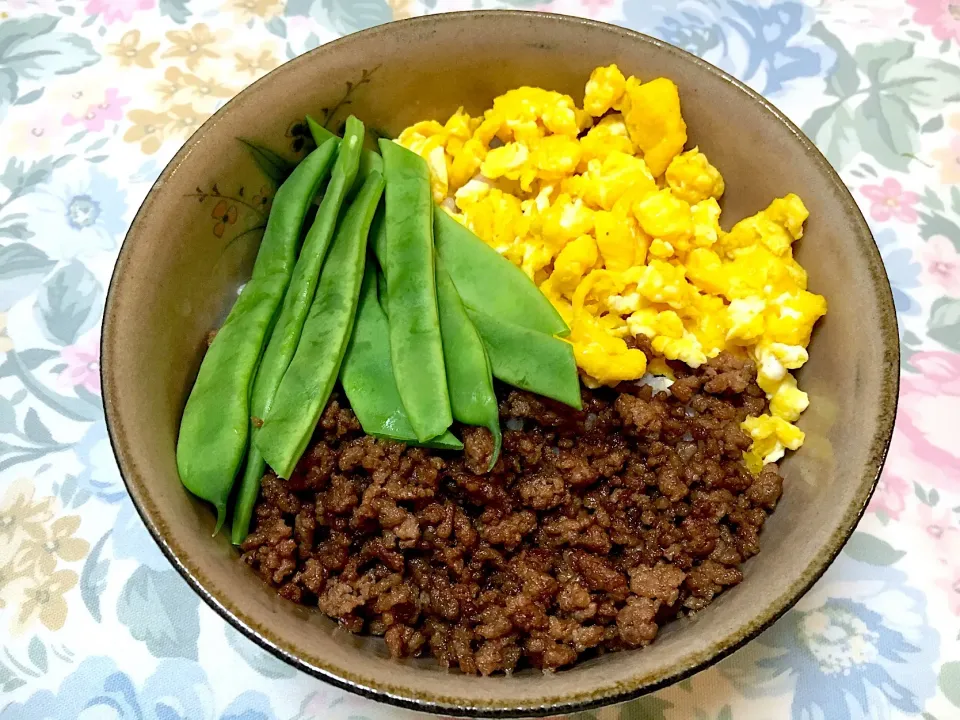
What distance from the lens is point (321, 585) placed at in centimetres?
152

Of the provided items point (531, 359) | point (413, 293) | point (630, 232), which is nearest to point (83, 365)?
point (413, 293)

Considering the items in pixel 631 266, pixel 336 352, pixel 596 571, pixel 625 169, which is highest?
pixel 625 169

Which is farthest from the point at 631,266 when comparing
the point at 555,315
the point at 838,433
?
the point at 838,433

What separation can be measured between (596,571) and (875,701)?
2.57 ft

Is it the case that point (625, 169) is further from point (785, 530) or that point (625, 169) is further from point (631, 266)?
point (785, 530)

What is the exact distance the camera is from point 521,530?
1513 millimetres

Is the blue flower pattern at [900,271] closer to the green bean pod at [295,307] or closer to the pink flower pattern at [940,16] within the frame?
the pink flower pattern at [940,16]

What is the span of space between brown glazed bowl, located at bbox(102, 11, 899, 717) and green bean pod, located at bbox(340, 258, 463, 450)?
40 centimetres

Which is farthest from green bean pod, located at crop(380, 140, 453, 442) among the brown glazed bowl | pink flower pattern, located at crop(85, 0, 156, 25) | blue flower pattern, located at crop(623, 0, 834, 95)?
pink flower pattern, located at crop(85, 0, 156, 25)

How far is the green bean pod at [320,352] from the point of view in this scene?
1525mm

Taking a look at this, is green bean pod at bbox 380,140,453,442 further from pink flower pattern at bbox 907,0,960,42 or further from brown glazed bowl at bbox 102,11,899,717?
pink flower pattern at bbox 907,0,960,42

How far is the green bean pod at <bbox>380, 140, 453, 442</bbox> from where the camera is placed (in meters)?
1.53

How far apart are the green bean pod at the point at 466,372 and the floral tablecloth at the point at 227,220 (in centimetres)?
71

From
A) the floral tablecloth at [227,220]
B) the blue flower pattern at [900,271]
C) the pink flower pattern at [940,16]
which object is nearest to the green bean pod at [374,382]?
the floral tablecloth at [227,220]
